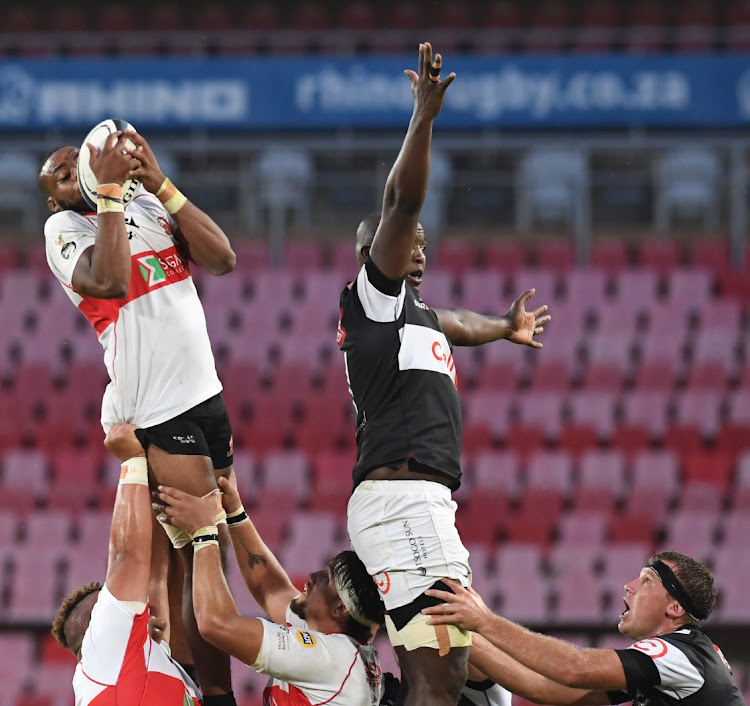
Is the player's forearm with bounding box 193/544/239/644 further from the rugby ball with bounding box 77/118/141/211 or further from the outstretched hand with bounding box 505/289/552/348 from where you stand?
the outstretched hand with bounding box 505/289/552/348

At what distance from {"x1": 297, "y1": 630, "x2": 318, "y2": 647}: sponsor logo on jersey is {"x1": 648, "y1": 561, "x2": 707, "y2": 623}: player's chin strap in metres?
1.51

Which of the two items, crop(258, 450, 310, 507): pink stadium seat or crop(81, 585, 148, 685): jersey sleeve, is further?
crop(258, 450, 310, 507): pink stadium seat

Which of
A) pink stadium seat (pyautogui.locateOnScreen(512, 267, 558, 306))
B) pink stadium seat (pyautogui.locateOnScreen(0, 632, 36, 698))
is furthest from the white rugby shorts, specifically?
pink stadium seat (pyautogui.locateOnScreen(512, 267, 558, 306))

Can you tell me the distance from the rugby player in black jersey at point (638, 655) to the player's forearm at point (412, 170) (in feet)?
4.57

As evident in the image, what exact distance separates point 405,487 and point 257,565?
3.99 ft

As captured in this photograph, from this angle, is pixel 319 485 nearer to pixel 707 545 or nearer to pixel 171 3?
pixel 707 545

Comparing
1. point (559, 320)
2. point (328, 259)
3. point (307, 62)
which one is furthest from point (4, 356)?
point (559, 320)

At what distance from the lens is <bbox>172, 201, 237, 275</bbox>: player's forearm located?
4.97 metres

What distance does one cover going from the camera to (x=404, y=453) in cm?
464

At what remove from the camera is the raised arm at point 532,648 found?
4.51 m

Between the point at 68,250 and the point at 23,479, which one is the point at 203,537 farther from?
the point at 23,479

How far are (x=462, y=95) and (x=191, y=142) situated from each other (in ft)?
10.9

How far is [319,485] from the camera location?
11734 mm

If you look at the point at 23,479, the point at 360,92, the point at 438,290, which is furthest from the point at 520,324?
the point at 360,92
